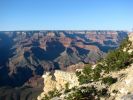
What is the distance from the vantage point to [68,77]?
51.8 metres

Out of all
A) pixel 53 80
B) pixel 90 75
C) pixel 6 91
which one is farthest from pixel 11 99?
pixel 90 75

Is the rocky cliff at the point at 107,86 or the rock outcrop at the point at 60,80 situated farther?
the rock outcrop at the point at 60,80

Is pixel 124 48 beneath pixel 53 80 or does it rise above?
above

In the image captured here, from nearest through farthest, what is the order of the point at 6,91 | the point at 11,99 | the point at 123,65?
the point at 123,65 → the point at 11,99 → the point at 6,91

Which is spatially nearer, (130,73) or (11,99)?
(130,73)

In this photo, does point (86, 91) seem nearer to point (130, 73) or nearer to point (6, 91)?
point (130, 73)

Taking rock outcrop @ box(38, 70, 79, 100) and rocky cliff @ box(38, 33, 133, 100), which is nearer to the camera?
rocky cliff @ box(38, 33, 133, 100)

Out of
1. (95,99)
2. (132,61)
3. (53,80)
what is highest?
(132,61)

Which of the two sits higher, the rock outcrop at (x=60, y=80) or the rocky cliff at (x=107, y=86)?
the rocky cliff at (x=107, y=86)

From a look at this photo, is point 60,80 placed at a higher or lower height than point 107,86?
lower

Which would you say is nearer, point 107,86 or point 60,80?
point 107,86

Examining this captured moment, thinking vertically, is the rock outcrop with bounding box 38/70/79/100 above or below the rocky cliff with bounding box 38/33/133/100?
below

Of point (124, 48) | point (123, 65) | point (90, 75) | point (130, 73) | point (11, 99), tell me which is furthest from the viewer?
point (11, 99)

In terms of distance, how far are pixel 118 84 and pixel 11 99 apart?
140361 millimetres
